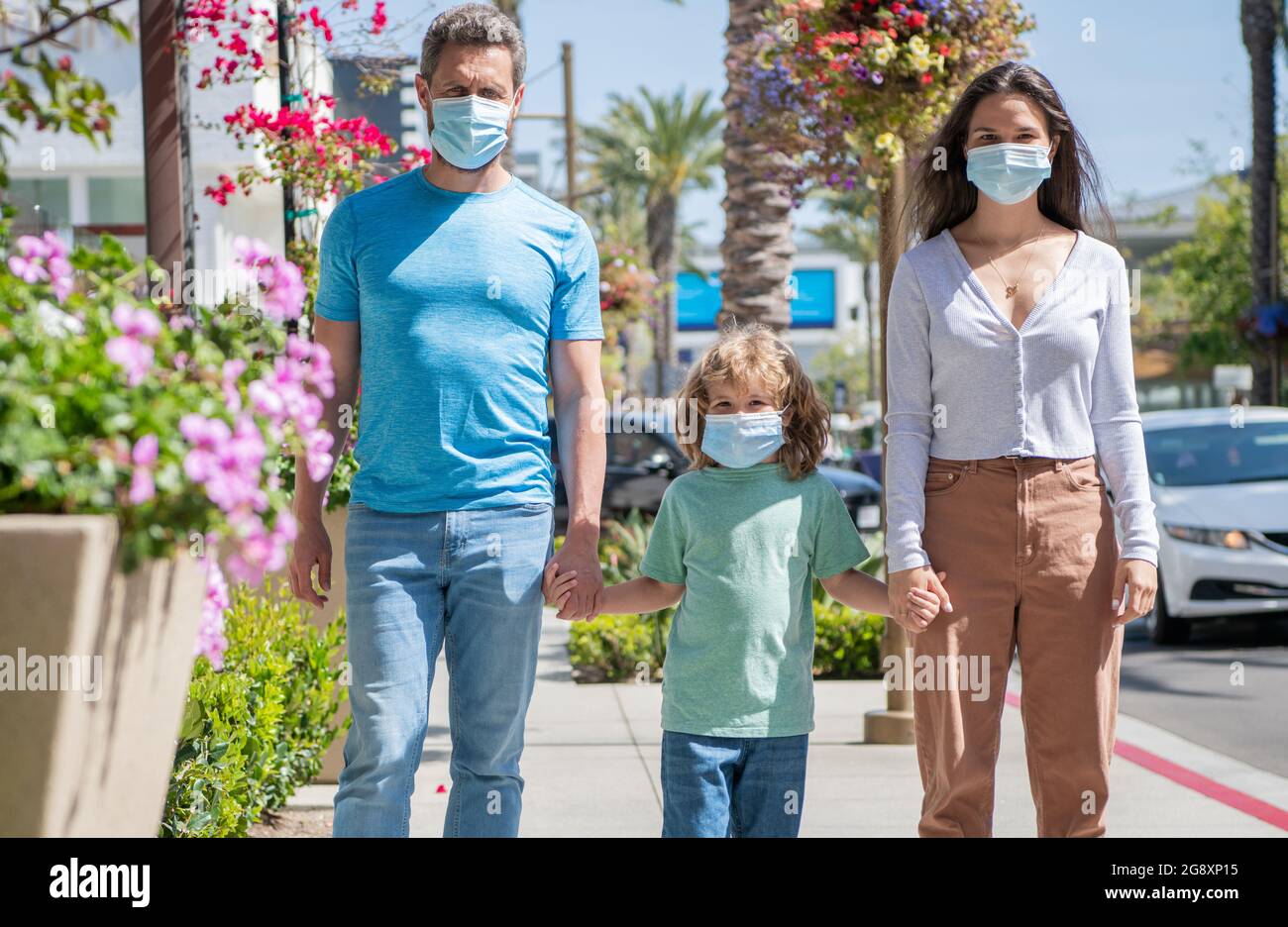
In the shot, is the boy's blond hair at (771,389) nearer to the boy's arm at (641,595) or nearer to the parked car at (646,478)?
the boy's arm at (641,595)

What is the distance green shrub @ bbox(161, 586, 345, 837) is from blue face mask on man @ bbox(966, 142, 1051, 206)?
2348 mm

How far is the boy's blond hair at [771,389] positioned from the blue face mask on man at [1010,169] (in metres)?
0.60

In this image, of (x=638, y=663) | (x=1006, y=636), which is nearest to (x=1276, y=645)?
(x=638, y=663)

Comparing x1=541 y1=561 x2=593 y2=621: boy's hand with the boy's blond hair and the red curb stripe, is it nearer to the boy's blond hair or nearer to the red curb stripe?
the boy's blond hair

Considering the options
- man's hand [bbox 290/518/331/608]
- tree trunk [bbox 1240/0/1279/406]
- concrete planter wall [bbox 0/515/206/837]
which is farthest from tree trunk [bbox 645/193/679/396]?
concrete planter wall [bbox 0/515/206/837]

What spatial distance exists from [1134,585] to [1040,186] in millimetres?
938

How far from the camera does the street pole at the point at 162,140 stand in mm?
5516

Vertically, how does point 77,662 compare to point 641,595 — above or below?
above

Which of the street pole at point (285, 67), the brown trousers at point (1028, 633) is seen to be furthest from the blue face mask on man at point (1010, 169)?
the street pole at point (285, 67)

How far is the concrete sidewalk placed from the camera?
5.14 m

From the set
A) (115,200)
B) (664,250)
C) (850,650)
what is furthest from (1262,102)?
(664,250)

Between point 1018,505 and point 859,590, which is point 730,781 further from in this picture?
point 1018,505

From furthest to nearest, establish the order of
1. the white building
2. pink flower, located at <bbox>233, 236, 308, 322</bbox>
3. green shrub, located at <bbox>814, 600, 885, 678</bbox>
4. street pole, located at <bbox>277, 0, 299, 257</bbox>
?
the white building
green shrub, located at <bbox>814, 600, 885, 678</bbox>
street pole, located at <bbox>277, 0, 299, 257</bbox>
pink flower, located at <bbox>233, 236, 308, 322</bbox>

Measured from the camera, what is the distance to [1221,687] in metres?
8.53
